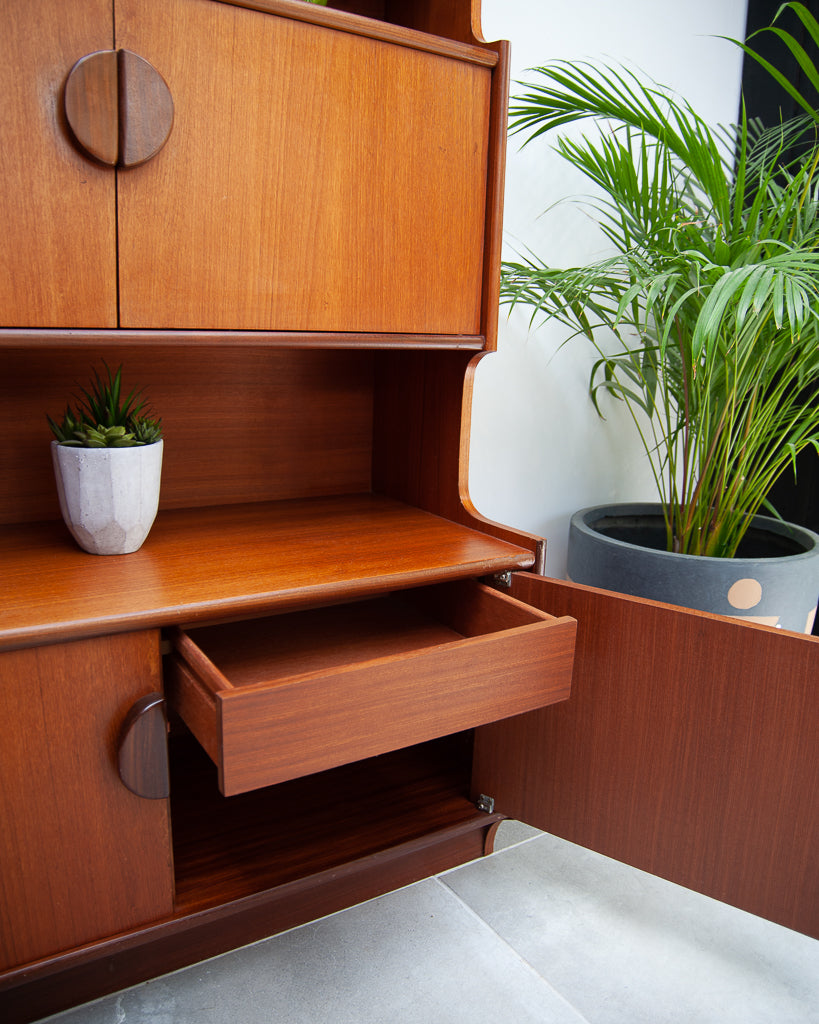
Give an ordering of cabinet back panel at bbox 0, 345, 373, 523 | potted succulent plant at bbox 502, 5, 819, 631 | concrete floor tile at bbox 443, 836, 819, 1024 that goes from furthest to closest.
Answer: potted succulent plant at bbox 502, 5, 819, 631 → cabinet back panel at bbox 0, 345, 373, 523 → concrete floor tile at bbox 443, 836, 819, 1024

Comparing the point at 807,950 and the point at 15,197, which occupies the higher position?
the point at 15,197

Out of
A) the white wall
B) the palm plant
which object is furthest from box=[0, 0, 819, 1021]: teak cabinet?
the white wall

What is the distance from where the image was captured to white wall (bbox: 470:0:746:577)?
160 centimetres

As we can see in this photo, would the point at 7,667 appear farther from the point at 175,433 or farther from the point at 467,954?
the point at 467,954

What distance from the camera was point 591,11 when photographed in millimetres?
1606

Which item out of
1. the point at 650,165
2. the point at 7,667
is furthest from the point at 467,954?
the point at 650,165

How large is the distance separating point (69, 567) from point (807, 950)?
3.71 ft

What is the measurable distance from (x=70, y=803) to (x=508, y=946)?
0.63m

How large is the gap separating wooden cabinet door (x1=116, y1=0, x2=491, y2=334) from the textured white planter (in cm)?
18

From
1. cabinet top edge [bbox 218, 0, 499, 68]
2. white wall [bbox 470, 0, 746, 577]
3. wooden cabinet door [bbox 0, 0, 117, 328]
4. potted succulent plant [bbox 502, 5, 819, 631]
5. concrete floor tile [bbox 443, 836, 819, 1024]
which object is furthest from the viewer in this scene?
white wall [bbox 470, 0, 746, 577]

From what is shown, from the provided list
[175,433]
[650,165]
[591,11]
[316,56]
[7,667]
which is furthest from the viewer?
[650,165]

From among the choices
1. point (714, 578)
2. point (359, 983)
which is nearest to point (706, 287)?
point (714, 578)

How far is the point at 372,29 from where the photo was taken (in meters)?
0.97

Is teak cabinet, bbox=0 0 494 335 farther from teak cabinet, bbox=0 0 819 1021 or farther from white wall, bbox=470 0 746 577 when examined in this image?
white wall, bbox=470 0 746 577
